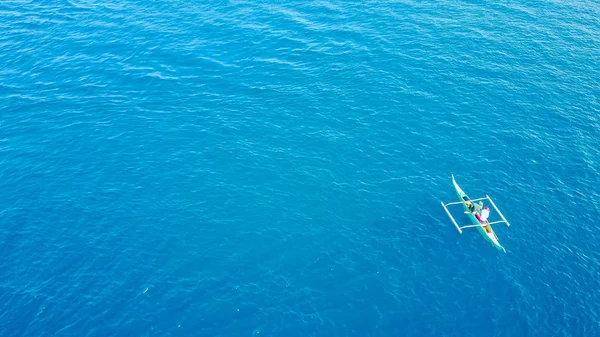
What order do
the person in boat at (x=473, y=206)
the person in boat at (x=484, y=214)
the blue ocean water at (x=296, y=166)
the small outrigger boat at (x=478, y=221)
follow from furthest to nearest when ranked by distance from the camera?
the person in boat at (x=473, y=206)
the small outrigger boat at (x=478, y=221)
the person in boat at (x=484, y=214)
the blue ocean water at (x=296, y=166)

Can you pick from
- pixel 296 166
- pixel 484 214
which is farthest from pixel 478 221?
pixel 296 166

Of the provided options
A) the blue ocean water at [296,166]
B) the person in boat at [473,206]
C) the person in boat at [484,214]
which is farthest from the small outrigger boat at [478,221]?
the blue ocean water at [296,166]

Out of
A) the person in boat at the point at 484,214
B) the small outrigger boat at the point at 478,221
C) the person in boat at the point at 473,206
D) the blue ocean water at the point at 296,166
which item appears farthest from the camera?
the person in boat at the point at 473,206

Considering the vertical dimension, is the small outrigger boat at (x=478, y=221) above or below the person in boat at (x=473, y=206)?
below

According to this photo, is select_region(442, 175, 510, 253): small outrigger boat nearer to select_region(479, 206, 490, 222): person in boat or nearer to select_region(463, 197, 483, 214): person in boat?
select_region(463, 197, 483, 214): person in boat

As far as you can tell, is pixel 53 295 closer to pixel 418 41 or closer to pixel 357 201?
pixel 357 201

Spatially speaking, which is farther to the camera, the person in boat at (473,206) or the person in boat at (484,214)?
the person in boat at (473,206)

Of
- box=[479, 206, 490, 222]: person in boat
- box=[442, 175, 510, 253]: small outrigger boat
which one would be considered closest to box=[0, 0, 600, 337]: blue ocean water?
Result: box=[442, 175, 510, 253]: small outrigger boat

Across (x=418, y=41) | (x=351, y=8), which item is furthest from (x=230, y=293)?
(x=351, y=8)

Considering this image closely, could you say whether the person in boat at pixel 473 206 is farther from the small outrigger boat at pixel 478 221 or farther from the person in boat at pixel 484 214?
the person in boat at pixel 484 214
